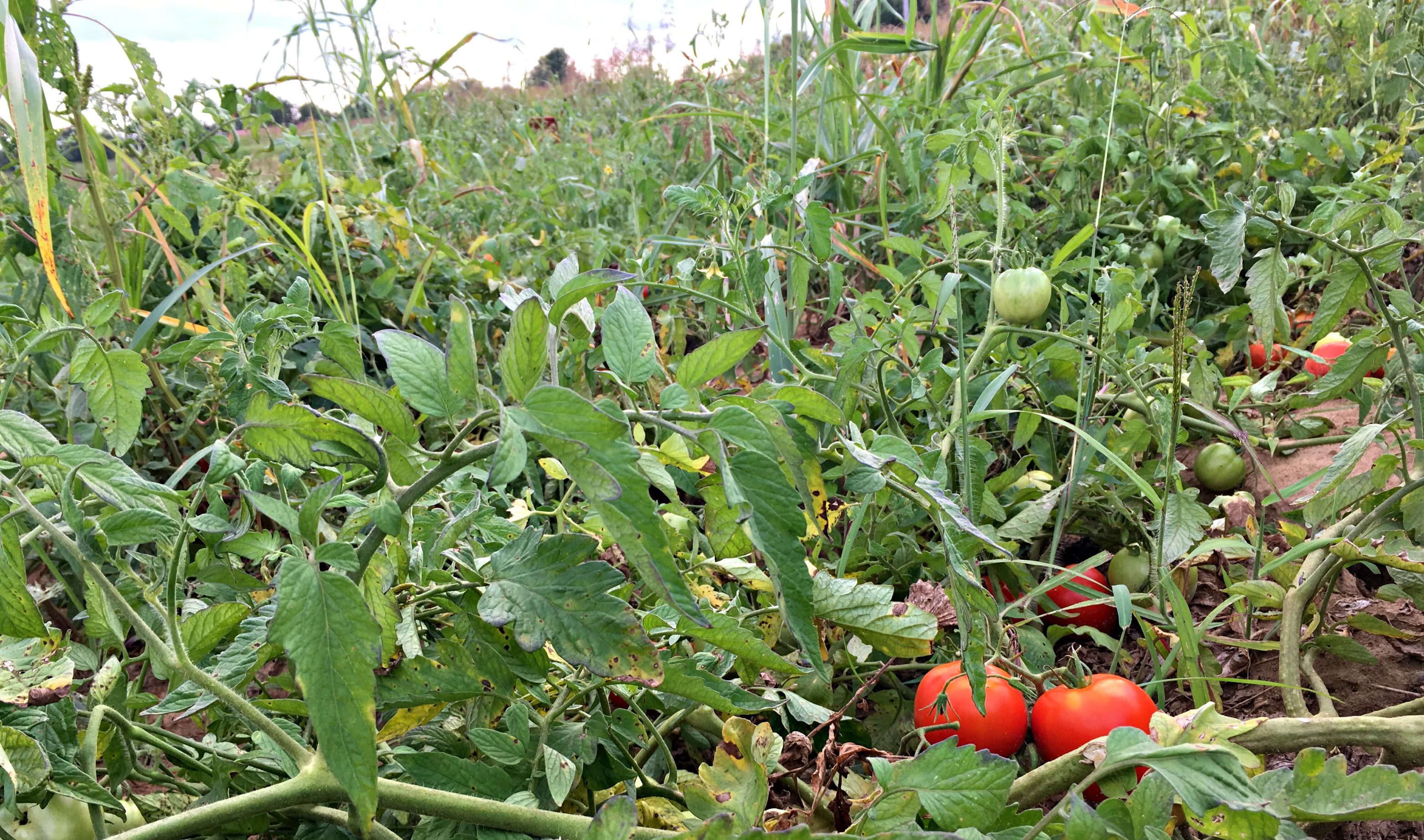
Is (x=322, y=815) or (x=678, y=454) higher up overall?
(x=678, y=454)

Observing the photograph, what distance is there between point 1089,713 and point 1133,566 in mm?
424

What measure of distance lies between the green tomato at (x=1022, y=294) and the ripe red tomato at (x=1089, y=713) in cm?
47

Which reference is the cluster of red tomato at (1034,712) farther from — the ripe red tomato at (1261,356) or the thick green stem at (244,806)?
the ripe red tomato at (1261,356)

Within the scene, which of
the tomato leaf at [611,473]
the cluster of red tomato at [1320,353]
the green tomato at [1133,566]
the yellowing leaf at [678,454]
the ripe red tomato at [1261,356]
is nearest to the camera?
the tomato leaf at [611,473]

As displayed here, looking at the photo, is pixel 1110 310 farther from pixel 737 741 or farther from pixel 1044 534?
pixel 737 741

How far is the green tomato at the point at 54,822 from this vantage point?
685 millimetres

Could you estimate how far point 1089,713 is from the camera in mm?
933

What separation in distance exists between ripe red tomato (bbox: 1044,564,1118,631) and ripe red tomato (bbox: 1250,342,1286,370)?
823 millimetres

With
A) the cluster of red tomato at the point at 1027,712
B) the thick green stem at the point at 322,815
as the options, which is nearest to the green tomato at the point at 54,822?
the thick green stem at the point at 322,815

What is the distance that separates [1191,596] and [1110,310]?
A: 1.36ft

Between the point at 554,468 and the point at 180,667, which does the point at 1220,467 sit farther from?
the point at 180,667

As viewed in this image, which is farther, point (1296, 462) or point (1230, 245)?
point (1296, 462)

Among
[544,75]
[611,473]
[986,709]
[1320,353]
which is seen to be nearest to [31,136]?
[611,473]

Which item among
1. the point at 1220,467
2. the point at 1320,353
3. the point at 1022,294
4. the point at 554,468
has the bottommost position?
the point at 1220,467
